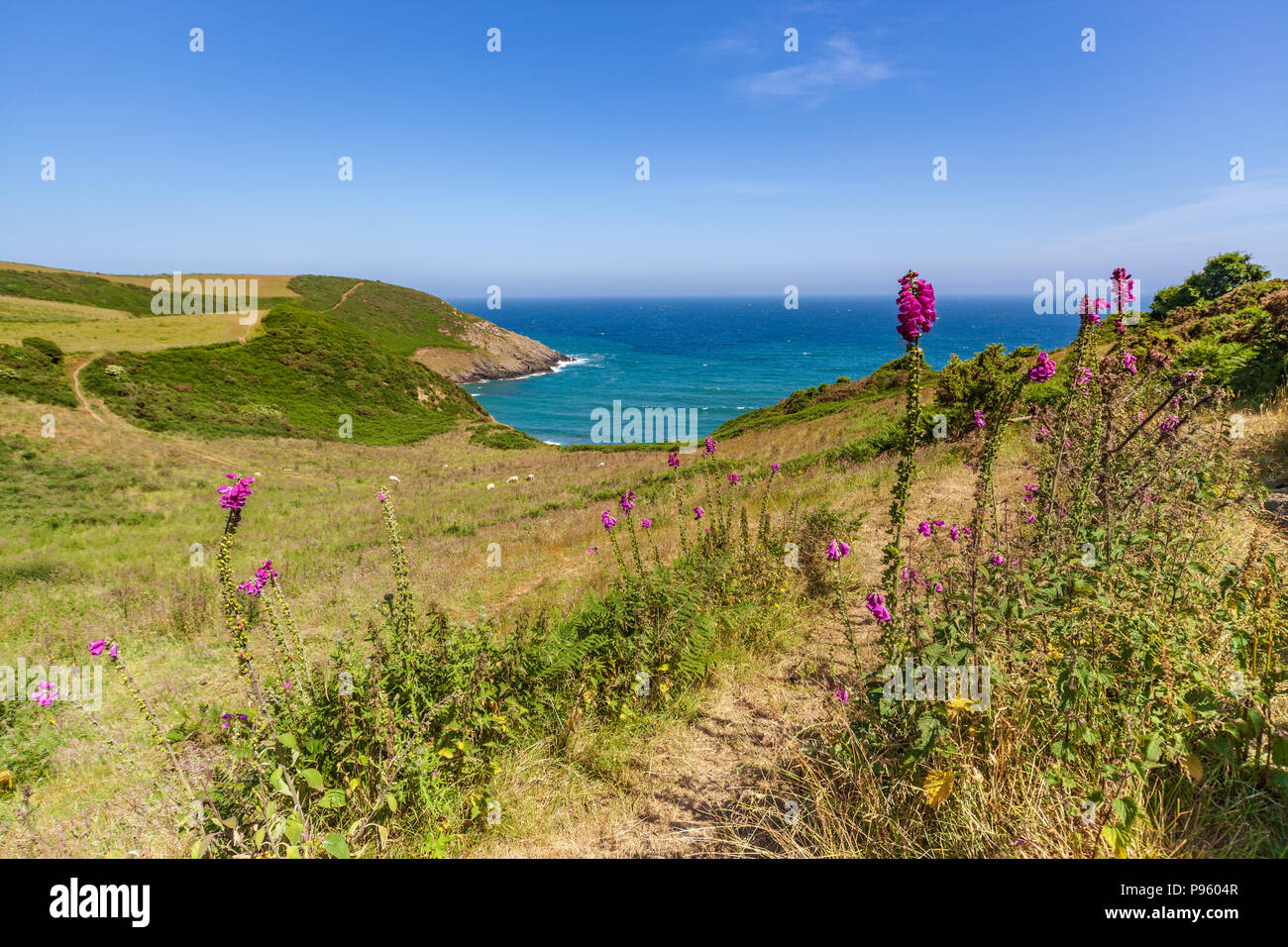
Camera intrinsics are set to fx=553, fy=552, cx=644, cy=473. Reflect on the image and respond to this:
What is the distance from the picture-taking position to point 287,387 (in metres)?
44.2

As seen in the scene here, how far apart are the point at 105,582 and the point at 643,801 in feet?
42.0

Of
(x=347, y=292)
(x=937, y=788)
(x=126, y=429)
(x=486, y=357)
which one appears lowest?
(x=937, y=788)

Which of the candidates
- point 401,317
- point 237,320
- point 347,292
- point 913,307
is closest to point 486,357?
point 401,317

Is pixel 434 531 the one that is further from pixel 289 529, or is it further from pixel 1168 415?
pixel 1168 415

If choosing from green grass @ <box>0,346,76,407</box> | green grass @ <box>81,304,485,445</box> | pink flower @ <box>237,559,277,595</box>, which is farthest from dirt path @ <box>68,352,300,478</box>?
pink flower @ <box>237,559,277,595</box>

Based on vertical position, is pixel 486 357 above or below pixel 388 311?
below

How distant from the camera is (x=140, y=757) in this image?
14.4 feet

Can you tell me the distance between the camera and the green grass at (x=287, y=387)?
3369cm

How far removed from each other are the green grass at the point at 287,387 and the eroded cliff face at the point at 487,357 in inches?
741

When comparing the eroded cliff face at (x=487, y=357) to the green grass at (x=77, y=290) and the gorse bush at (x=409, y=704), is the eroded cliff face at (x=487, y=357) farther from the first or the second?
the gorse bush at (x=409, y=704)


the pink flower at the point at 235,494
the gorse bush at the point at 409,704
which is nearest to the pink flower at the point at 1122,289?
the gorse bush at the point at 409,704

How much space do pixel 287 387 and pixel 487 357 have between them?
42028 millimetres

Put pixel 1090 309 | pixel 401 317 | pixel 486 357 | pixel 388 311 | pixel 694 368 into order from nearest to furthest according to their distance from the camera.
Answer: pixel 1090 309, pixel 486 357, pixel 401 317, pixel 388 311, pixel 694 368

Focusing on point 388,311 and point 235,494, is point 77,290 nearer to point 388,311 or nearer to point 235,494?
point 388,311
